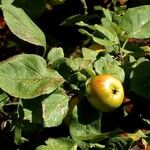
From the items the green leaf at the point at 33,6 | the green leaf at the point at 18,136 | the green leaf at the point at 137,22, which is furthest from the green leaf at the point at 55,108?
the green leaf at the point at 33,6

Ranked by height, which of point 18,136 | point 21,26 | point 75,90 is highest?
point 21,26

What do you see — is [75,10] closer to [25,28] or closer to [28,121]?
[25,28]

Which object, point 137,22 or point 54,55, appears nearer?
point 54,55

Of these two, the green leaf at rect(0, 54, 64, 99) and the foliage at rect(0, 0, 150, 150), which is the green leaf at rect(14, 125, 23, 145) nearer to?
the foliage at rect(0, 0, 150, 150)

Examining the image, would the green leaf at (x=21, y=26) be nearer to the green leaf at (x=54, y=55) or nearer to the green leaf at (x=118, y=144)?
the green leaf at (x=54, y=55)

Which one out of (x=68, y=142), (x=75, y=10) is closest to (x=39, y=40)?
(x=68, y=142)

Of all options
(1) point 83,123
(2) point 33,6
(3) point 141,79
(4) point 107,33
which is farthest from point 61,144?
(2) point 33,6

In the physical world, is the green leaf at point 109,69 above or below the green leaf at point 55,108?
above

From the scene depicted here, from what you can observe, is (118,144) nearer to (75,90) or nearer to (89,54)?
(75,90)
